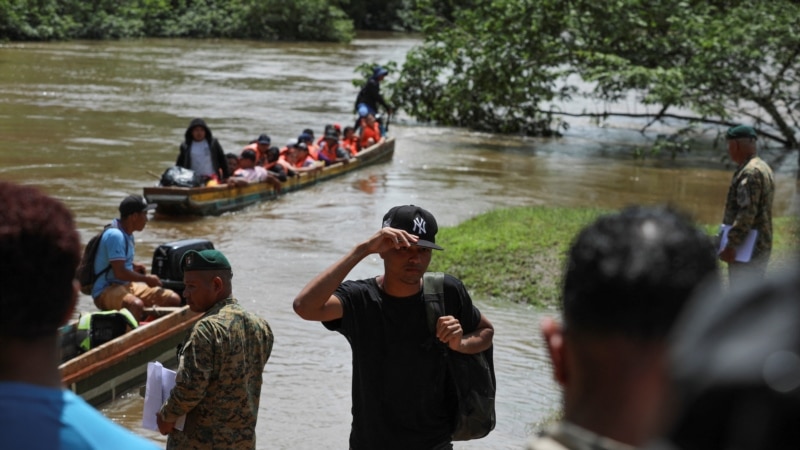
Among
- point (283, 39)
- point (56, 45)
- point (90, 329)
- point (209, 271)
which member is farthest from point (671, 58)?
point (283, 39)

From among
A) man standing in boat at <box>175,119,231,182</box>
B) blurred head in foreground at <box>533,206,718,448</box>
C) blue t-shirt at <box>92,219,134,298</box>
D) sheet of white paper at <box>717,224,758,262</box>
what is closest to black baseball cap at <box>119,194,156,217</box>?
blue t-shirt at <box>92,219,134,298</box>

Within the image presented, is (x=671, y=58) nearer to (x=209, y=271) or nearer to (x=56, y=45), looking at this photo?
(x=209, y=271)

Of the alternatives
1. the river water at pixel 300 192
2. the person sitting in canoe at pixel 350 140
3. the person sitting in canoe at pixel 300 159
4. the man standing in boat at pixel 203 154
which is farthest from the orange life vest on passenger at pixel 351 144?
the man standing in boat at pixel 203 154

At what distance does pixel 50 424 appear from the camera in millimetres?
2170

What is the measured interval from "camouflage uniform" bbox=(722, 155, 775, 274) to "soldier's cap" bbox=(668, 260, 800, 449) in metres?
8.31

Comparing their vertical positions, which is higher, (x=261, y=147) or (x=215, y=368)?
(x=215, y=368)

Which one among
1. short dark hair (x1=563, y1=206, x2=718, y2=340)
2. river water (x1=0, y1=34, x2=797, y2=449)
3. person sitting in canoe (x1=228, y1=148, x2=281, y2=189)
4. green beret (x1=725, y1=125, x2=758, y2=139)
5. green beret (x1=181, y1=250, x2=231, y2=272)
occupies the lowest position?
river water (x1=0, y1=34, x2=797, y2=449)

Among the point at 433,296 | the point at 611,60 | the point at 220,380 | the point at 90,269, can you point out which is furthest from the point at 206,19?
the point at 433,296

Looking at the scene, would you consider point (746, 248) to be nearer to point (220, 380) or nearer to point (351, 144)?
point (220, 380)

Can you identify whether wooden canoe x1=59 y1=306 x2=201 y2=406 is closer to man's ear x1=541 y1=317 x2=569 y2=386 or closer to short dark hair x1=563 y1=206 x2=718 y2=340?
man's ear x1=541 y1=317 x2=569 y2=386

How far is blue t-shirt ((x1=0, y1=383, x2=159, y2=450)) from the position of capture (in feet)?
7.06

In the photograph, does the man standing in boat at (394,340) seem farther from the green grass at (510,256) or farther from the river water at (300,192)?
the green grass at (510,256)

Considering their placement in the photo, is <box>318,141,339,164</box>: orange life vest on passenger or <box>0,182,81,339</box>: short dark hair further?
<box>318,141,339,164</box>: orange life vest on passenger

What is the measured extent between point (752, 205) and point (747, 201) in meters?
0.05
